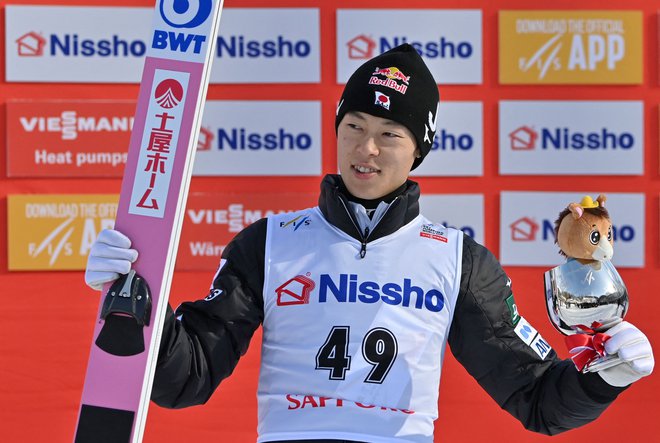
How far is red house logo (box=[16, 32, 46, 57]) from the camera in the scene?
317 centimetres

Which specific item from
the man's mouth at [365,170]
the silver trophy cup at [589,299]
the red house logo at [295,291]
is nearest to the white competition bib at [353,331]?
the red house logo at [295,291]

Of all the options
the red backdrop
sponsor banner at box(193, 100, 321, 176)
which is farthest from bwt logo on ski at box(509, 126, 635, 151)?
sponsor banner at box(193, 100, 321, 176)

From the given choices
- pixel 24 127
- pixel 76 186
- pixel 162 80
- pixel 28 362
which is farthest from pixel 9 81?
pixel 162 80

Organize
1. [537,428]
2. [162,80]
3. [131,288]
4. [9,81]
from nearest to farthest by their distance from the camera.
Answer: [131,288] < [162,80] < [537,428] < [9,81]

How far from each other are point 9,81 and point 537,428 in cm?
211

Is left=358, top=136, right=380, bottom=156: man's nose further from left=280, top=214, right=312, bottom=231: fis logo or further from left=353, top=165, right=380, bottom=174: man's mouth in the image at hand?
left=280, top=214, right=312, bottom=231: fis logo

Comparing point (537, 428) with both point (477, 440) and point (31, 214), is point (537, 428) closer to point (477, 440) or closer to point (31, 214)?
point (477, 440)

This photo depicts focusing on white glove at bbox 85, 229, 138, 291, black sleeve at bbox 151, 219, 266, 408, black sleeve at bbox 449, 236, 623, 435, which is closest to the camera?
white glove at bbox 85, 229, 138, 291

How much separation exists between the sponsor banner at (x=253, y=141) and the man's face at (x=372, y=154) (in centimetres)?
125

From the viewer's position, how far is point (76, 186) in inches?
126

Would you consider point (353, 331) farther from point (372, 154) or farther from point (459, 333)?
point (372, 154)

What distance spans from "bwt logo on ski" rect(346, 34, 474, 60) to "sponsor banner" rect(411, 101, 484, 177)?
0.17 meters

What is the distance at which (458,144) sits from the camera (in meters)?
3.26

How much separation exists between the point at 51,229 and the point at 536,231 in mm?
1607
